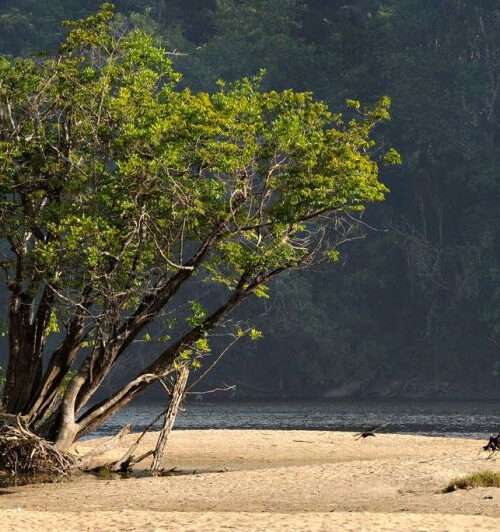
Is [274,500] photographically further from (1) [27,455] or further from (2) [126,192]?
(2) [126,192]

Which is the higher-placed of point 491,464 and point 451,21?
point 451,21

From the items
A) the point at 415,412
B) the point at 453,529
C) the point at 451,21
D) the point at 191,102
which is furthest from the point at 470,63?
the point at 453,529

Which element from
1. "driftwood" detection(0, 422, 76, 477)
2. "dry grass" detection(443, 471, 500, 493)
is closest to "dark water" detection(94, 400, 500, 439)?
"driftwood" detection(0, 422, 76, 477)

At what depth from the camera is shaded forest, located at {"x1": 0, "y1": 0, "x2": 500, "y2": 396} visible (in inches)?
3575

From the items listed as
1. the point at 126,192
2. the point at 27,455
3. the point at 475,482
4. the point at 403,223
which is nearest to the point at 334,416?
the point at 403,223

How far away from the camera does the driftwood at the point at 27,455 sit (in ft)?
106

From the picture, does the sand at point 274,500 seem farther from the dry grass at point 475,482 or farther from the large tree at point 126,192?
the large tree at point 126,192

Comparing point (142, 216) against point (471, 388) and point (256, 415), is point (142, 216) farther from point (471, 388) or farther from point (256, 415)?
point (471, 388)

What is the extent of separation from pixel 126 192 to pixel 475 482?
10.9m

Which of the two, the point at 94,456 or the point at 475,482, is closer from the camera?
the point at 475,482

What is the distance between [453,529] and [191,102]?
15222 mm

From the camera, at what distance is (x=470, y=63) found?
9612cm

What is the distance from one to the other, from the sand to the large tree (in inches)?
144

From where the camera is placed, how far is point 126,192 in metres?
31.8
